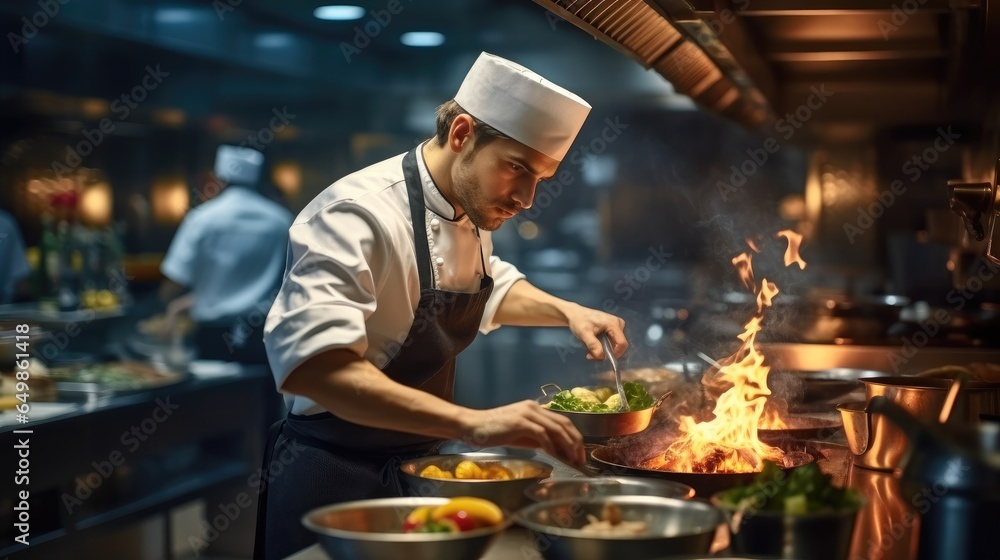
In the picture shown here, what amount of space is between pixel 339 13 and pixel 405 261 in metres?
6.70

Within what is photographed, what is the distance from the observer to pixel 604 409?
2.38 metres

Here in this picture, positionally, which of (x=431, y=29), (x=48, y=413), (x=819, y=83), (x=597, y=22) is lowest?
(x=48, y=413)

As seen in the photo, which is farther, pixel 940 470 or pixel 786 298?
pixel 786 298

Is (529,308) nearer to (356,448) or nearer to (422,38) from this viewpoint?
(356,448)

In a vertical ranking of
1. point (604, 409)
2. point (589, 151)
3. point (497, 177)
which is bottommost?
point (604, 409)

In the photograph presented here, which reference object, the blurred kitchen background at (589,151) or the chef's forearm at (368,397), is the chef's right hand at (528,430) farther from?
the blurred kitchen background at (589,151)

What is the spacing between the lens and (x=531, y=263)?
8.26 m

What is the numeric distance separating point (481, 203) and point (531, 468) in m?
0.68

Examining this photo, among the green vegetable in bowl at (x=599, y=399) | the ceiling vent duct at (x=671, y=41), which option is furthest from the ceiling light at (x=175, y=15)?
the green vegetable in bowl at (x=599, y=399)

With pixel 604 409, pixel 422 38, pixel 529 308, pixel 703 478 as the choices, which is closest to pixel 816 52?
pixel 529 308

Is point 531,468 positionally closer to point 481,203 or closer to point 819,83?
point 481,203

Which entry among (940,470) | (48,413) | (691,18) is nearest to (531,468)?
(940,470)

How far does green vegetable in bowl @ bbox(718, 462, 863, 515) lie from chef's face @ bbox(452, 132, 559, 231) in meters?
0.95

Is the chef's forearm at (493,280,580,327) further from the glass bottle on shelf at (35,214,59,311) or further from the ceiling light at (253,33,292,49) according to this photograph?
the ceiling light at (253,33,292,49)
